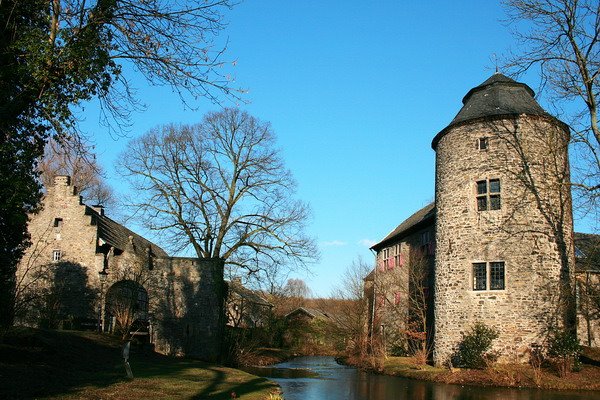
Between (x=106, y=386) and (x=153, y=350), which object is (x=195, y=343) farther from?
(x=106, y=386)

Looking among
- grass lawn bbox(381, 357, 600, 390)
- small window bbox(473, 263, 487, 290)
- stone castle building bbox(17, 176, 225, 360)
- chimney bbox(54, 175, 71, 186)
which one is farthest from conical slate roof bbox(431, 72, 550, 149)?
chimney bbox(54, 175, 71, 186)

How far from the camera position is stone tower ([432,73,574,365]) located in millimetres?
23125

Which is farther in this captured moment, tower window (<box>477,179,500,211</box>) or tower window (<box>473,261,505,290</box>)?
tower window (<box>477,179,500,211</box>)

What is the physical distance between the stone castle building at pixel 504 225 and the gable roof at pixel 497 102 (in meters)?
0.06

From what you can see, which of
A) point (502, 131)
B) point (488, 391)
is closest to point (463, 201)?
point (502, 131)

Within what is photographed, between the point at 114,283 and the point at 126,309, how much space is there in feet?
14.9

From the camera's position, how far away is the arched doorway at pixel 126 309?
23641mm

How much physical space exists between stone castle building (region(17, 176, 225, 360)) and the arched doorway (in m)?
0.06

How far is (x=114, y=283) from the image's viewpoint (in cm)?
2794

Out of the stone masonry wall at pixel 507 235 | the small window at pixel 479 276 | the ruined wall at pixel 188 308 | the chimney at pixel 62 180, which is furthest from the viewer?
the chimney at pixel 62 180

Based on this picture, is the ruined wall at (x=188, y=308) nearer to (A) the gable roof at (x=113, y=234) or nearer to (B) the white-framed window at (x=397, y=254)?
(A) the gable roof at (x=113, y=234)

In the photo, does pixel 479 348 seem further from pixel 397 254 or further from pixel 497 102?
pixel 397 254

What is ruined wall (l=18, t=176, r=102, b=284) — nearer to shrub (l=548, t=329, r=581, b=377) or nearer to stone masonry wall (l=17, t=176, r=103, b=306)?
stone masonry wall (l=17, t=176, r=103, b=306)

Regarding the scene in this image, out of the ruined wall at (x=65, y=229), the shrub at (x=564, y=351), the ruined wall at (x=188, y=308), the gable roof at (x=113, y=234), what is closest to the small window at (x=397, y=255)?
the ruined wall at (x=188, y=308)
